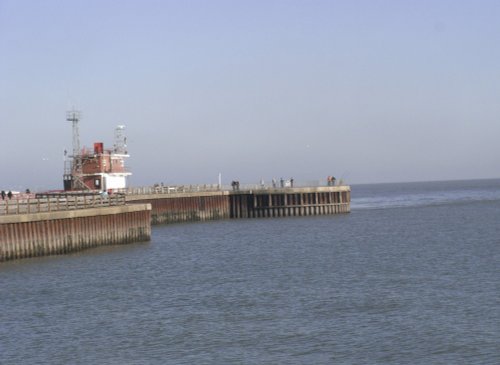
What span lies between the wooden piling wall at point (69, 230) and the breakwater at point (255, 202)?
33152 mm

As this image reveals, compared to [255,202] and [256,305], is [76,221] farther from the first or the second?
[255,202]

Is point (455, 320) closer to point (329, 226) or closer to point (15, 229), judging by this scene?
point (15, 229)

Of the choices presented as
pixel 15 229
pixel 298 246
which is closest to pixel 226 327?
pixel 15 229

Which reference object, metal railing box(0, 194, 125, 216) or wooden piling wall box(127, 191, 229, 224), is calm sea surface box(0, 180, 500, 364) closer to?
metal railing box(0, 194, 125, 216)

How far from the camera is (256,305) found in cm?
3500

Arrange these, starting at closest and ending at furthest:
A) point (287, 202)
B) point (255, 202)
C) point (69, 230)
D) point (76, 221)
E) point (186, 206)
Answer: point (69, 230)
point (76, 221)
point (186, 206)
point (287, 202)
point (255, 202)

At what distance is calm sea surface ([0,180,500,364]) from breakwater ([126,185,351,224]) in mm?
32528

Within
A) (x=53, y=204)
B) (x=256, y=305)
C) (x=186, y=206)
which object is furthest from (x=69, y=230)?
(x=186, y=206)

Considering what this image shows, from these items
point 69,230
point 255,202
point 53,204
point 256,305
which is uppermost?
point 53,204

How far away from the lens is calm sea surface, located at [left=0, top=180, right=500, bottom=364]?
27.2 m

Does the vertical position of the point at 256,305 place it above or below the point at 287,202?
below

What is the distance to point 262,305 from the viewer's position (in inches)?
1375

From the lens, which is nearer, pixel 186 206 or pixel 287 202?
pixel 186 206

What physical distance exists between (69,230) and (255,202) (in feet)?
159
